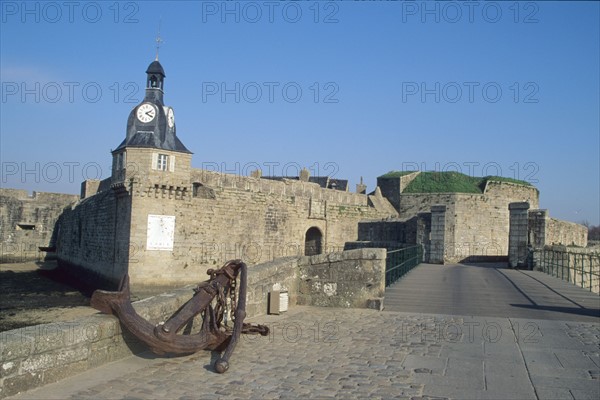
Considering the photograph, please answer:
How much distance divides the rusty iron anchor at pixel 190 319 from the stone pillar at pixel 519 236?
14.4 meters

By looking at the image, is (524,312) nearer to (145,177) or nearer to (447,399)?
(447,399)

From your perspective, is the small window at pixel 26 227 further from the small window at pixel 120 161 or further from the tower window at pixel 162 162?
the tower window at pixel 162 162

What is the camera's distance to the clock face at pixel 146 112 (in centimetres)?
2322

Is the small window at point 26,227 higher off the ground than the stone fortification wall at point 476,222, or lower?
lower

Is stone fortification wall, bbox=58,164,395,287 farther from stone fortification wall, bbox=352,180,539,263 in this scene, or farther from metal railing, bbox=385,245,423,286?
metal railing, bbox=385,245,423,286

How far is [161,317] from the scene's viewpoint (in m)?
5.81

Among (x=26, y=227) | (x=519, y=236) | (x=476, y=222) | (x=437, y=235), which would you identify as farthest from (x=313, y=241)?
(x=26, y=227)

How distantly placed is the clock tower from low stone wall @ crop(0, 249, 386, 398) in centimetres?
1474

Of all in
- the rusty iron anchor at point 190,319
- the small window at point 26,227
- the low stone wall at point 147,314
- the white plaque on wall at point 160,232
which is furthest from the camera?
the small window at point 26,227

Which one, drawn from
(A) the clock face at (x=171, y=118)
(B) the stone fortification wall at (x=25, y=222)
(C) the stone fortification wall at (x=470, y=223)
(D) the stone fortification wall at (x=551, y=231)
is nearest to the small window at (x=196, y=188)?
(A) the clock face at (x=171, y=118)

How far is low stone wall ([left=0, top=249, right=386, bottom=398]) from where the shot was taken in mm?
4191

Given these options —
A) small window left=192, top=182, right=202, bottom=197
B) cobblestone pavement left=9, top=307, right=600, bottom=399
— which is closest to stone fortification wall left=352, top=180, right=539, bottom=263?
small window left=192, top=182, right=202, bottom=197

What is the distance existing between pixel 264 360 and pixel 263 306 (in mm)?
2558

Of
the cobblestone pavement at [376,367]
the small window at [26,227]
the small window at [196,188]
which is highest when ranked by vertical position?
the small window at [196,188]
